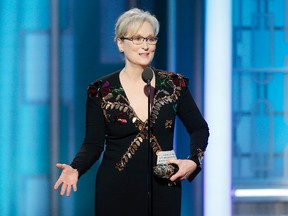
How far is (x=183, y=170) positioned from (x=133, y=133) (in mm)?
180

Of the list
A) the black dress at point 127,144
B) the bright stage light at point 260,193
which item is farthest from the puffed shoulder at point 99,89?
the bright stage light at point 260,193

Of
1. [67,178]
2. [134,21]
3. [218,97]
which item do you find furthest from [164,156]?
[218,97]

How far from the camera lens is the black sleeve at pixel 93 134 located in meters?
1.81

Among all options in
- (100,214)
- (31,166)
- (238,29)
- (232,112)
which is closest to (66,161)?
(31,166)

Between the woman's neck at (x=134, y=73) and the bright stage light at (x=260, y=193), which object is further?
the bright stage light at (x=260, y=193)

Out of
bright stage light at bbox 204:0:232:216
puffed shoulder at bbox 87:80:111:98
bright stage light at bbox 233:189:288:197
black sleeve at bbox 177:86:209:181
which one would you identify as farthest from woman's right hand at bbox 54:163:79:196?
bright stage light at bbox 233:189:288:197

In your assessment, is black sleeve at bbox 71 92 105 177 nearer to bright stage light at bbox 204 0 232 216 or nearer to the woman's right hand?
the woman's right hand

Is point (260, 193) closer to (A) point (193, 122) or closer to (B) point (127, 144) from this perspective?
(A) point (193, 122)

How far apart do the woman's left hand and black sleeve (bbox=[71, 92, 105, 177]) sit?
243 mm

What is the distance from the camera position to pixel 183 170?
5.66ft

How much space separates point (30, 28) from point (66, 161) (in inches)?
27.1

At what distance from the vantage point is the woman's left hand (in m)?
1.72

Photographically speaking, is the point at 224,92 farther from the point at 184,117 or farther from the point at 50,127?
the point at 184,117

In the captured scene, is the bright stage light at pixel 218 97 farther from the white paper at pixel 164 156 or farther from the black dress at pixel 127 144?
the white paper at pixel 164 156
